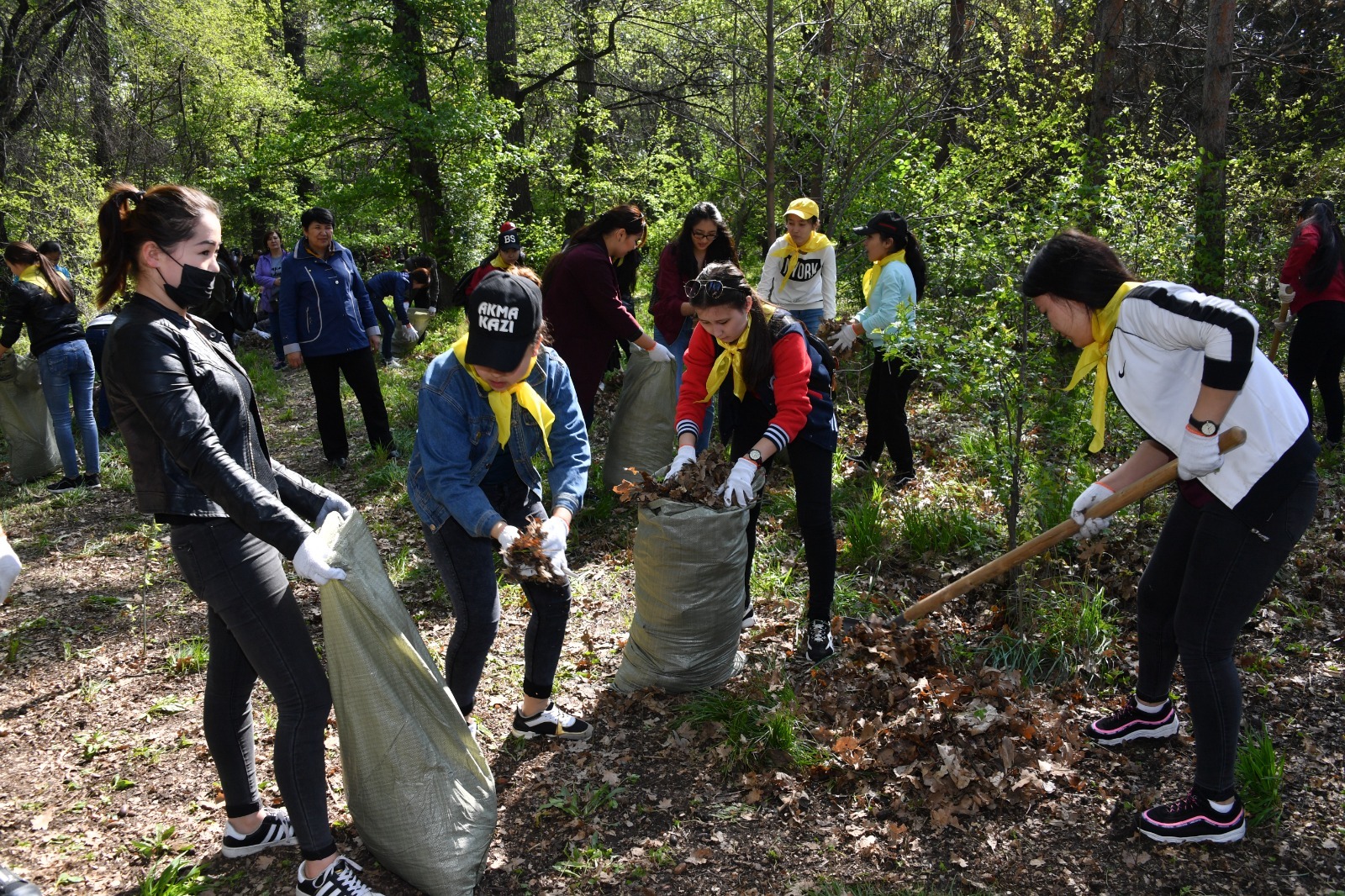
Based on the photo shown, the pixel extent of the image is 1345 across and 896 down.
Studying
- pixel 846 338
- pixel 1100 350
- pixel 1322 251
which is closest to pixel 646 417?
pixel 846 338

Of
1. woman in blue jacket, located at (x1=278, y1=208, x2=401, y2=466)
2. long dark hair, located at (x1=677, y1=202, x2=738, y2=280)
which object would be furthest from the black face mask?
woman in blue jacket, located at (x1=278, y1=208, x2=401, y2=466)

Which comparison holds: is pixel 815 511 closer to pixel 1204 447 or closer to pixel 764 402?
pixel 764 402

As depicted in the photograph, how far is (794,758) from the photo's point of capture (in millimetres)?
3123

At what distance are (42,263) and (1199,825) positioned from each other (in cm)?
757

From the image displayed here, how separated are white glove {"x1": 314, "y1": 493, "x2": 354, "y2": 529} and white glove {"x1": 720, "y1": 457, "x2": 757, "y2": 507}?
1.41 metres

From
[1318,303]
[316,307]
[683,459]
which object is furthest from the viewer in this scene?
[316,307]

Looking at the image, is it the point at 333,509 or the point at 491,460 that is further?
the point at 491,460

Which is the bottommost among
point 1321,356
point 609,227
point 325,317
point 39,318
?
point 1321,356

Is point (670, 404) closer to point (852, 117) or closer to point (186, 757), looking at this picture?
point (186, 757)

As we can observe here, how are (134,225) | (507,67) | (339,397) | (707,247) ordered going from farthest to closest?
1. (507,67)
2. (339,397)
3. (707,247)
4. (134,225)

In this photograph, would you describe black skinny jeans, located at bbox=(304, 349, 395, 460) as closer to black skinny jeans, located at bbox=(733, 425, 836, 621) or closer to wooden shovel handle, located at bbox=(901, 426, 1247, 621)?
black skinny jeans, located at bbox=(733, 425, 836, 621)

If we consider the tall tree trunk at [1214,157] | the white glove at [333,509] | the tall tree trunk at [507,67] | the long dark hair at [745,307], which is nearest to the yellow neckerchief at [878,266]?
the tall tree trunk at [1214,157]

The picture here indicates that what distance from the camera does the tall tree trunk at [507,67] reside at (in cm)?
1230

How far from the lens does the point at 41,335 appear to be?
21.0 ft
